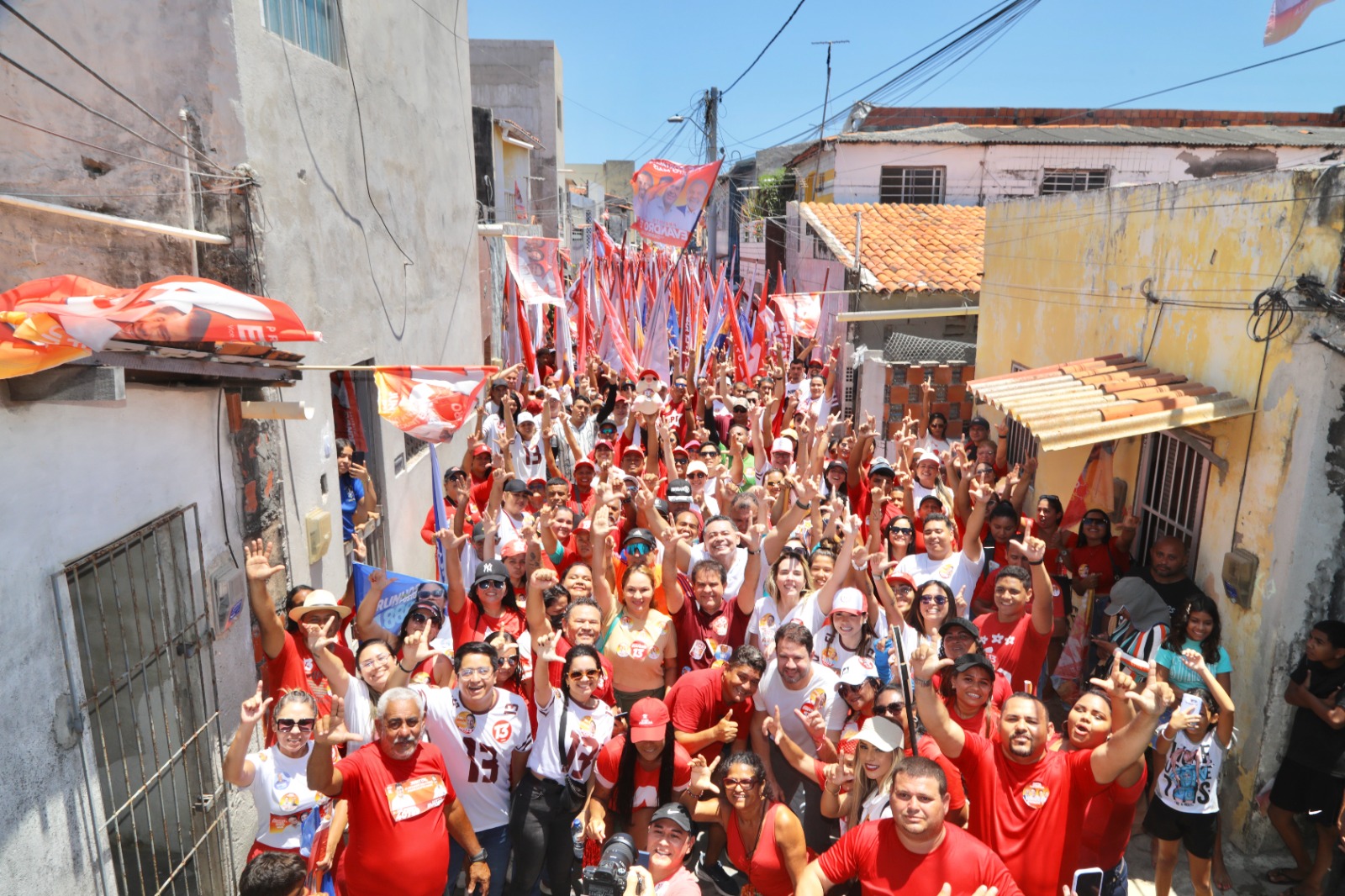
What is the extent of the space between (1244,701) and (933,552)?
184cm

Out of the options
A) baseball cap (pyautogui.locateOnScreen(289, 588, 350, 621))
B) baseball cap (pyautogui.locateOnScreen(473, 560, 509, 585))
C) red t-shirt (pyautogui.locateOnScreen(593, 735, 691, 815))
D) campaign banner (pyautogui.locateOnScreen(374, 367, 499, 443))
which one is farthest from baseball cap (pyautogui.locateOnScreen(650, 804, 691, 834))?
campaign banner (pyautogui.locateOnScreen(374, 367, 499, 443))

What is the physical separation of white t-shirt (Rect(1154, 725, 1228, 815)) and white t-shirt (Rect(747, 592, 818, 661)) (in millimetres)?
1753

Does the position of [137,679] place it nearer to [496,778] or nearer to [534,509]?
[496,778]

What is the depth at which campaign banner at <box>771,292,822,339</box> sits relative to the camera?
13195 millimetres

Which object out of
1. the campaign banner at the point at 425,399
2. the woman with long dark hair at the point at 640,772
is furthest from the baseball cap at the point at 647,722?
the campaign banner at the point at 425,399

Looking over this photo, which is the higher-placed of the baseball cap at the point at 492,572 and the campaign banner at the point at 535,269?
the campaign banner at the point at 535,269

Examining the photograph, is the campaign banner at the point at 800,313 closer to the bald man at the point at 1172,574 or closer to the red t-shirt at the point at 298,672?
the bald man at the point at 1172,574

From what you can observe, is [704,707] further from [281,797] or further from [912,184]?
[912,184]

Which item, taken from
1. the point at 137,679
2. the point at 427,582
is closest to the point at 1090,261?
the point at 427,582

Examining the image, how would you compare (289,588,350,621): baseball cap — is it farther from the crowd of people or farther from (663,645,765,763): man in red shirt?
(663,645,765,763): man in red shirt

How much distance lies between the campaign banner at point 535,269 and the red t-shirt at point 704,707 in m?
8.07

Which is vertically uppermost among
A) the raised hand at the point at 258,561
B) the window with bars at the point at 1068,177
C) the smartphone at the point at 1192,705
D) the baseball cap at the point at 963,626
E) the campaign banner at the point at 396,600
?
the window with bars at the point at 1068,177

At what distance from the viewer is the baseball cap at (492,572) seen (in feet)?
16.1

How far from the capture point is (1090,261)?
7.70 m
